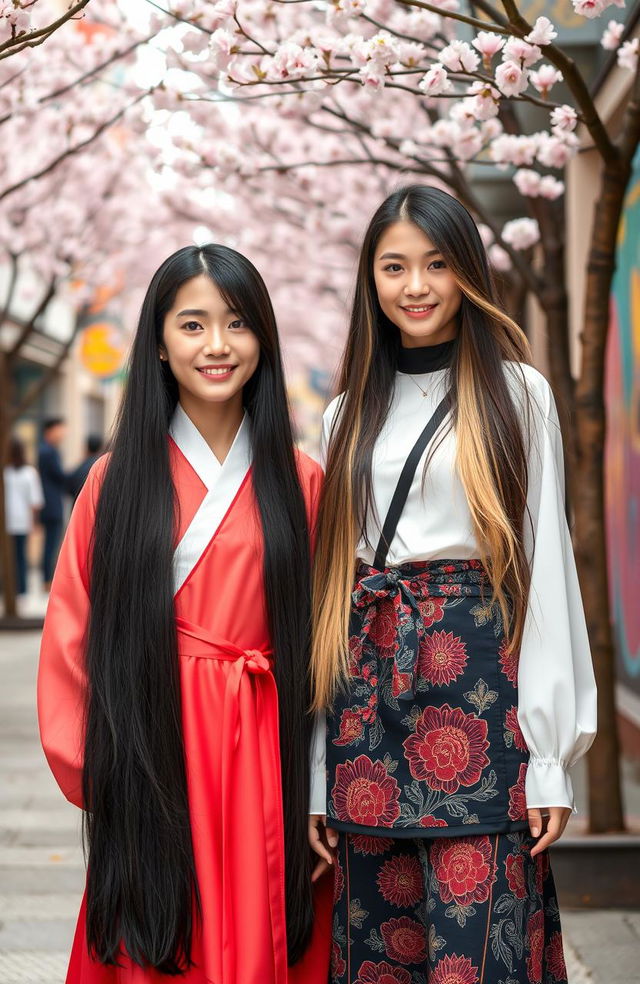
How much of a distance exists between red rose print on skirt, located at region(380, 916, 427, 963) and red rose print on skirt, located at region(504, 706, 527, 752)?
0.44m

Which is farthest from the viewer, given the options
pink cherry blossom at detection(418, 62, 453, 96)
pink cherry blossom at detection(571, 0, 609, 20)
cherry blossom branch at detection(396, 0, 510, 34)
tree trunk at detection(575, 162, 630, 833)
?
tree trunk at detection(575, 162, 630, 833)

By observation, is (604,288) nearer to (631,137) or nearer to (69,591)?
(631,137)

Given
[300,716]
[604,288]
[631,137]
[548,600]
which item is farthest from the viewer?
[604,288]

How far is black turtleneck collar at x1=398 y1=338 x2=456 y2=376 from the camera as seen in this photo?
2684 mm

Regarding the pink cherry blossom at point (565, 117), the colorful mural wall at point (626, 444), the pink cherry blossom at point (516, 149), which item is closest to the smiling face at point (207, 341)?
the pink cherry blossom at point (565, 117)

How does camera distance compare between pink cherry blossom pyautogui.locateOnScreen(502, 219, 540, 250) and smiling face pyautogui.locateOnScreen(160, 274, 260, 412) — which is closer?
smiling face pyautogui.locateOnScreen(160, 274, 260, 412)

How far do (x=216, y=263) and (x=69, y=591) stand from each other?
74 centimetres

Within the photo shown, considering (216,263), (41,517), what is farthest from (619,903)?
(41,517)

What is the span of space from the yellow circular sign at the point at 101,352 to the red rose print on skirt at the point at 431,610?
14.5 metres

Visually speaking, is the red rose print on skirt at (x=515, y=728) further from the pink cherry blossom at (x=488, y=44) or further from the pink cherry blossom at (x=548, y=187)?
the pink cherry blossom at (x=548, y=187)

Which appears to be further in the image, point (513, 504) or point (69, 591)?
point (69, 591)

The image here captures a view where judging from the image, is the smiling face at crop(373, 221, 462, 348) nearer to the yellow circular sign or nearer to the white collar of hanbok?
the white collar of hanbok

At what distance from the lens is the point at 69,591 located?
2678 mm

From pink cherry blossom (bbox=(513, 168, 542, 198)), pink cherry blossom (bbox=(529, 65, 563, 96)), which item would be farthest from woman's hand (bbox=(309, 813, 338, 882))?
pink cherry blossom (bbox=(513, 168, 542, 198))
